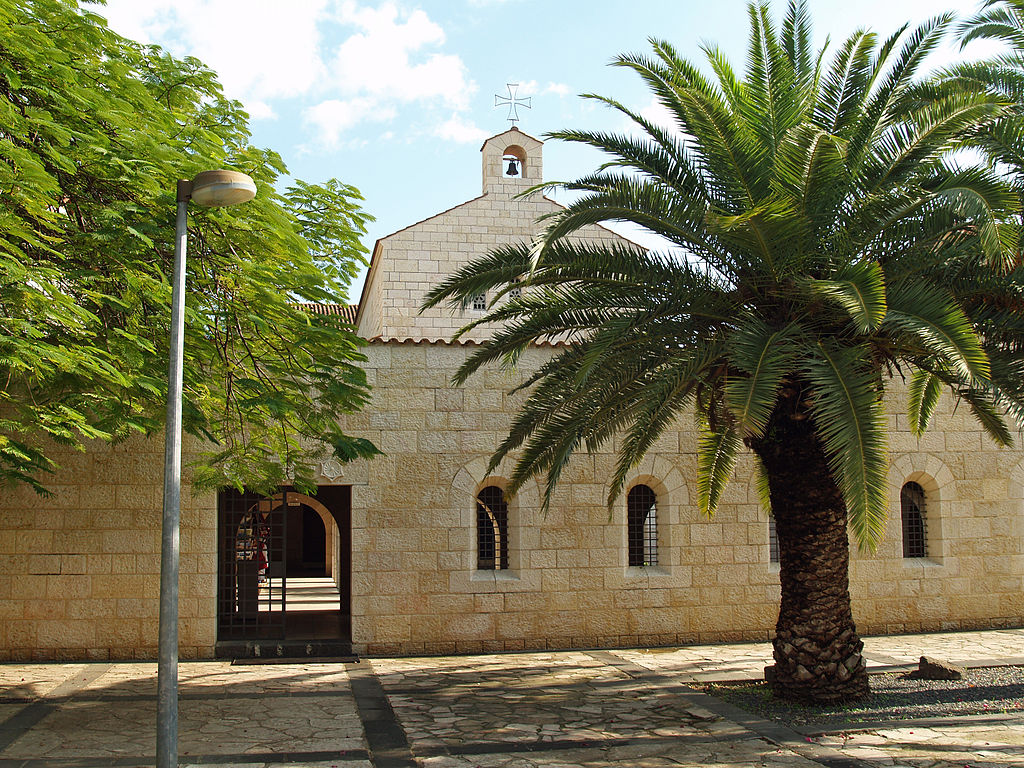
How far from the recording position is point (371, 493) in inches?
447

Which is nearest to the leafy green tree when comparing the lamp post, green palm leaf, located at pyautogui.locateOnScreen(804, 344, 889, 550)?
the lamp post

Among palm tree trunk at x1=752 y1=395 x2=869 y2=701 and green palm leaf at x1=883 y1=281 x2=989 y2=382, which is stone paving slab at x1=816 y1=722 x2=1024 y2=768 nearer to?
palm tree trunk at x1=752 y1=395 x2=869 y2=701

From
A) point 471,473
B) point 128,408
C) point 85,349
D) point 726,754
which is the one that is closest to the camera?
point 85,349

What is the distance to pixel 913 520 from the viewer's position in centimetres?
1287

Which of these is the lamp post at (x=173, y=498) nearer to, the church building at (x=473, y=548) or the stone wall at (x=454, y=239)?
the church building at (x=473, y=548)

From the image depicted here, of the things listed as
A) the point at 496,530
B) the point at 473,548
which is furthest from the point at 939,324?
the point at 496,530

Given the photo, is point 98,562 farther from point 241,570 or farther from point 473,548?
point 473,548

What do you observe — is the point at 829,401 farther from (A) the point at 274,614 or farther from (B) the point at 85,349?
(A) the point at 274,614

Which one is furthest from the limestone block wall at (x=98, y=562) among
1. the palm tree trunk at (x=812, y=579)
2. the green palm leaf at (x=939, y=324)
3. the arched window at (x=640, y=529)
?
the green palm leaf at (x=939, y=324)

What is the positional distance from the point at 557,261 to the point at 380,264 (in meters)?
13.9

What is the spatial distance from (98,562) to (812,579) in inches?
323

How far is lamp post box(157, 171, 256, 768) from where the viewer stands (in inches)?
214

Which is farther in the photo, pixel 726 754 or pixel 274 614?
pixel 274 614

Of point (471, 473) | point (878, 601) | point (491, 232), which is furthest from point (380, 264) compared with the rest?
point (878, 601)
